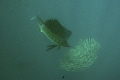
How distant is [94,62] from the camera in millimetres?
1729

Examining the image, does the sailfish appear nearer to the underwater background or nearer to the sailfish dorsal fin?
the sailfish dorsal fin

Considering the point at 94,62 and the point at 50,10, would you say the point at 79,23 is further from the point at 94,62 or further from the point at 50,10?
the point at 94,62

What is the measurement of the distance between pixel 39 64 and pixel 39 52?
142 mm

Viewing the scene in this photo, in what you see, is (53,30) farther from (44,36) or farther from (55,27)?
(44,36)

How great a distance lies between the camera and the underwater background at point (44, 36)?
127 cm

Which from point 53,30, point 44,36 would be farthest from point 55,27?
point 44,36

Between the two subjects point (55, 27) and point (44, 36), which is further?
point (44, 36)

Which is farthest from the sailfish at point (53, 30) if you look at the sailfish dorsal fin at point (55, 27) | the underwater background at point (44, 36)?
the underwater background at point (44, 36)

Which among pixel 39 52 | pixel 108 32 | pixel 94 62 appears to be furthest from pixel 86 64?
pixel 39 52

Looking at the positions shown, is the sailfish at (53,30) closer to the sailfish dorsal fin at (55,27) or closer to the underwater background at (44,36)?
the sailfish dorsal fin at (55,27)

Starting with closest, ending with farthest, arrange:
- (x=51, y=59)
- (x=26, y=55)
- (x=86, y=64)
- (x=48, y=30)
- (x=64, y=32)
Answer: (x=48, y=30), (x=64, y=32), (x=26, y=55), (x=51, y=59), (x=86, y=64)

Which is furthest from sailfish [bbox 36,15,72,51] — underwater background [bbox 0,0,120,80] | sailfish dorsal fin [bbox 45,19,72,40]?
underwater background [bbox 0,0,120,80]

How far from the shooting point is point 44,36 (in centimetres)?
138

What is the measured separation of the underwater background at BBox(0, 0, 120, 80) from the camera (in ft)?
4.17
